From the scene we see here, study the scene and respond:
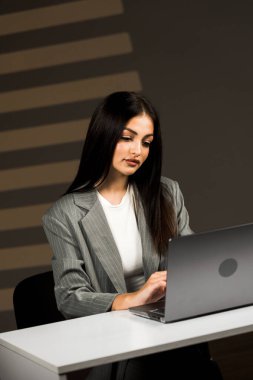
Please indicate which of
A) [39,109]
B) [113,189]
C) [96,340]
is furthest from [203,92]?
[96,340]

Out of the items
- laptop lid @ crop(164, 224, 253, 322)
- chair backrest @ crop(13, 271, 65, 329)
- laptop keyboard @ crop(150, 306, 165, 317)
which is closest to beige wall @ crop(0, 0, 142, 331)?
chair backrest @ crop(13, 271, 65, 329)

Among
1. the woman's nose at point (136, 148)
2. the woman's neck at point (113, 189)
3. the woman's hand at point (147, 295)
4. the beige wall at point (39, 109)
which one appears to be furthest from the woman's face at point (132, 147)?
the beige wall at point (39, 109)

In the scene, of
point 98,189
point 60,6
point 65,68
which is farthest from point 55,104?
point 98,189

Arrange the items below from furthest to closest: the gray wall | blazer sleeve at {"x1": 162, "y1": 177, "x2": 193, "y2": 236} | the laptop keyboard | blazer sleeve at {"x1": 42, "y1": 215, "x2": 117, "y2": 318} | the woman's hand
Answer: the gray wall → blazer sleeve at {"x1": 162, "y1": 177, "x2": 193, "y2": 236} → blazer sleeve at {"x1": 42, "y1": 215, "x2": 117, "y2": 318} → the woman's hand → the laptop keyboard

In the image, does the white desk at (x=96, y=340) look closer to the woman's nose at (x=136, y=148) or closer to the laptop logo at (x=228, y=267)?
the laptop logo at (x=228, y=267)

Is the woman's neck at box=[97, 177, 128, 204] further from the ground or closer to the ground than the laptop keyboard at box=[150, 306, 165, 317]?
further from the ground

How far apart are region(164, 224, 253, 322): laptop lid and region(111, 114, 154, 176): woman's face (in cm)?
67

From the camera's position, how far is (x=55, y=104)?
5262 millimetres

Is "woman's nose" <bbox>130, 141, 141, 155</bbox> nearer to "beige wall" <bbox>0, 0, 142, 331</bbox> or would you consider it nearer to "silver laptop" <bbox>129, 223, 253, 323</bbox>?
"silver laptop" <bbox>129, 223, 253, 323</bbox>

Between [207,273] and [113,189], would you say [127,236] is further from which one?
[207,273]

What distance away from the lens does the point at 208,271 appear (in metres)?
Answer: 2.47

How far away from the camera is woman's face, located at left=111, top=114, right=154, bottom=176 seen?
120 inches

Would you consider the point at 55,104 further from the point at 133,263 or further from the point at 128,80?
the point at 133,263

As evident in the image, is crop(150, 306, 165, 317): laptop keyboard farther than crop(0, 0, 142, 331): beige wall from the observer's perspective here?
No
